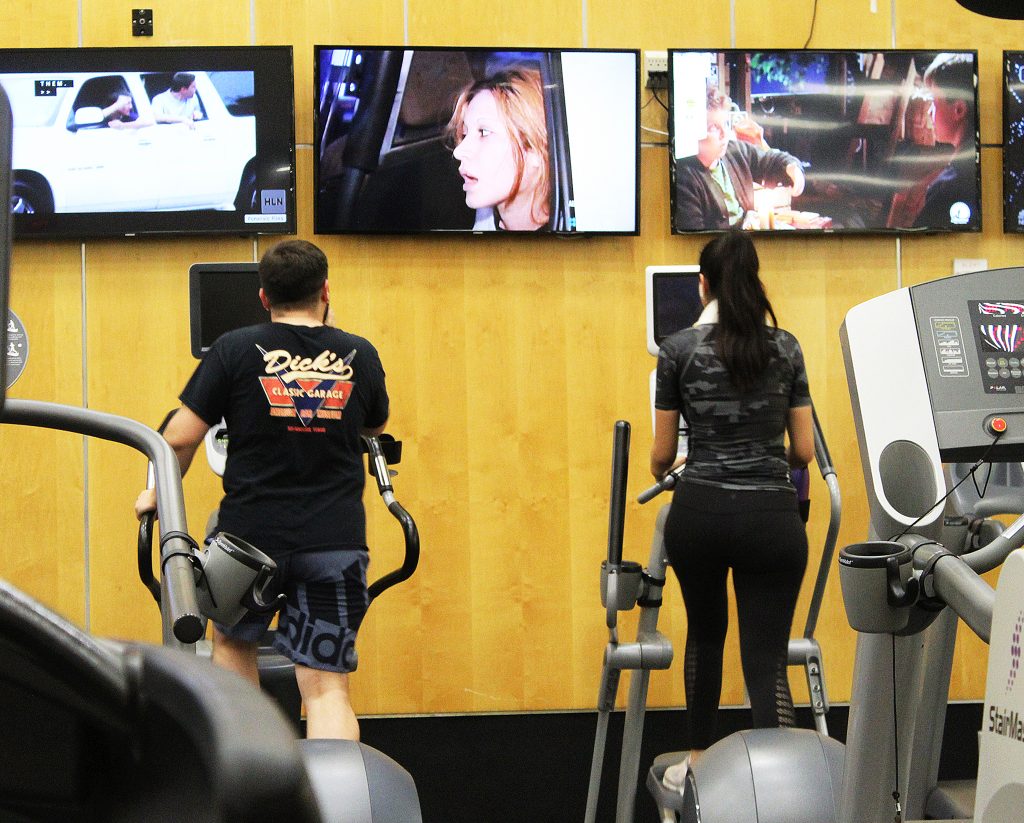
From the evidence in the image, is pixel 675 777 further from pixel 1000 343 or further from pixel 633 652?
pixel 1000 343

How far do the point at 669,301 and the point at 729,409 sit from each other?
35.6 inches

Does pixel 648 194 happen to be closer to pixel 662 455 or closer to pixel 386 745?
pixel 662 455

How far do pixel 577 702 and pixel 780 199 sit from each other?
2.07 metres

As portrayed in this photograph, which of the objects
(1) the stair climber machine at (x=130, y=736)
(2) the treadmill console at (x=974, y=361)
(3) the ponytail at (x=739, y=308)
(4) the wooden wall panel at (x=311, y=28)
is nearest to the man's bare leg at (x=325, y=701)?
(3) the ponytail at (x=739, y=308)

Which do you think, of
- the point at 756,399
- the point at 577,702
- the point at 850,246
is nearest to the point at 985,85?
the point at 850,246

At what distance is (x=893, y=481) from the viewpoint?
4.58 ft

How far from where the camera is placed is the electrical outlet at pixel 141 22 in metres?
4.31

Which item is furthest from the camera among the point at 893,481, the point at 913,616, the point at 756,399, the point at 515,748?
the point at 515,748

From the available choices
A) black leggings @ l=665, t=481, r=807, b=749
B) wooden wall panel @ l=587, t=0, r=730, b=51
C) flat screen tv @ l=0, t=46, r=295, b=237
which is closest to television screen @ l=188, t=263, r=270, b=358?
flat screen tv @ l=0, t=46, r=295, b=237

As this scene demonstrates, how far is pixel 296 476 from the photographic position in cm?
254

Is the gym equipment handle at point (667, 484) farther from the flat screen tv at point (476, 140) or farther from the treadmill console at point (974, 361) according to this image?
the flat screen tv at point (476, 140)

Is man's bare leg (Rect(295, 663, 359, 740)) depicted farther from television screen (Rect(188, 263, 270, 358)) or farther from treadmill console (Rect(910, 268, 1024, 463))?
treadmill console (Rect(910, 268, 1024, 463))

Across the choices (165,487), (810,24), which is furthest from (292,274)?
(810,24)

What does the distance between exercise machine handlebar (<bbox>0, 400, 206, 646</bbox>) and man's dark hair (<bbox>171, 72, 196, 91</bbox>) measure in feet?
10.3
